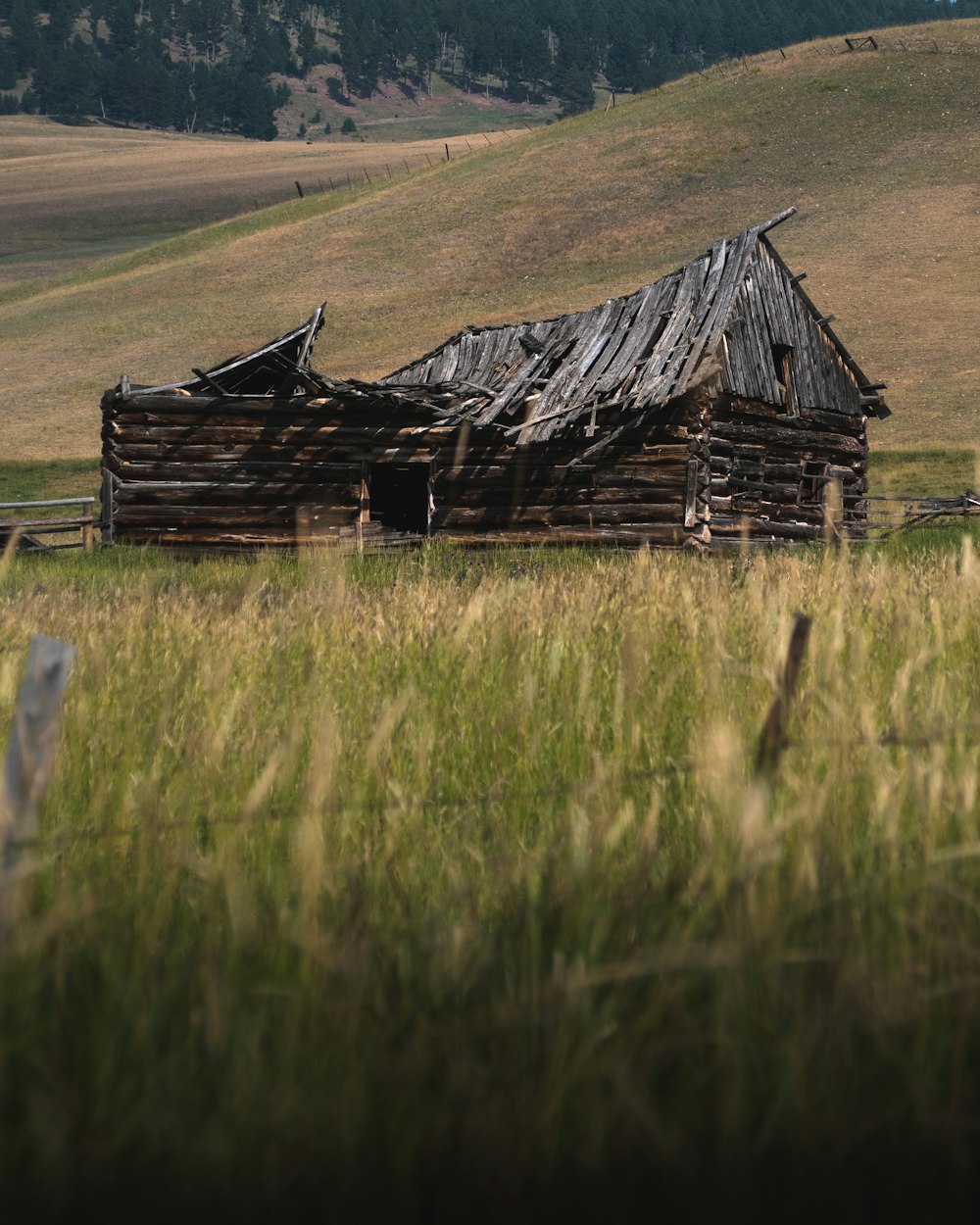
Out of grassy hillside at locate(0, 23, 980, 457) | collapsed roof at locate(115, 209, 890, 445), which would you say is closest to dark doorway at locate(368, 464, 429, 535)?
collapsed roof at locate(115, 209, 890, 445)

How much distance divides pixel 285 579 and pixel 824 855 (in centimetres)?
907

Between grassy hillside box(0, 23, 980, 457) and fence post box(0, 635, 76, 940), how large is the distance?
123 feet

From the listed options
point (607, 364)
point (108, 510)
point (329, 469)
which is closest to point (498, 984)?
point (329, 469)

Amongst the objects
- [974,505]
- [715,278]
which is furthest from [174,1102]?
[974,505]

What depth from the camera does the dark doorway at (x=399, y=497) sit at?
24.8m

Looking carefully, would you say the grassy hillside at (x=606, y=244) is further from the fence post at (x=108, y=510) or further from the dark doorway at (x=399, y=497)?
the fence post at (x=108, y=510)

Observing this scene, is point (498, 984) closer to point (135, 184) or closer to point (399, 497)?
point (399, 497)

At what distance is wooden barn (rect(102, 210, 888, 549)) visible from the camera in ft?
63.7

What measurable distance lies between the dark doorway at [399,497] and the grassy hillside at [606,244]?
18178 millimetres

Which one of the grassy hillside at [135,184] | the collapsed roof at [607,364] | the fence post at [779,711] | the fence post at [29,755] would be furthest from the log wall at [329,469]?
the grassy hillside at [135,184]

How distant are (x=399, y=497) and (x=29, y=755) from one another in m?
23.5

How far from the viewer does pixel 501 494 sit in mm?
20344

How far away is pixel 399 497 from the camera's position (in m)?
25.2

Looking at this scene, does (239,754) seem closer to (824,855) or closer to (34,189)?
(824,855)
